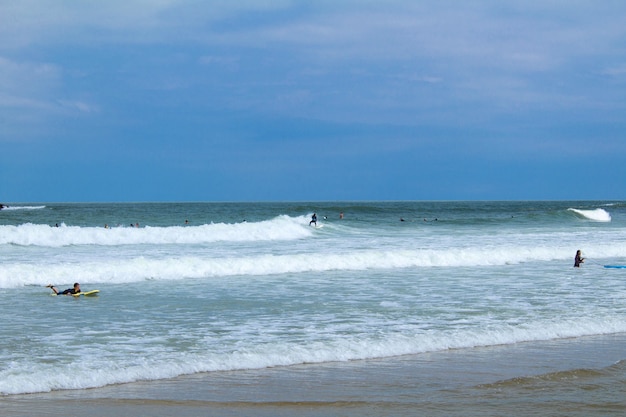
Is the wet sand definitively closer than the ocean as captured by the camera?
Yes

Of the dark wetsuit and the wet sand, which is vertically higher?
the dark wetsuit

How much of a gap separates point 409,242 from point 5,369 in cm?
2571

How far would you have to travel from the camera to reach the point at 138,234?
3569 centimetres

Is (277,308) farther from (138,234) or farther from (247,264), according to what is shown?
(138,234)

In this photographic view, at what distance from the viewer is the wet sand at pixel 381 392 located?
6910 mm

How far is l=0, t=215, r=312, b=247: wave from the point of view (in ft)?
105

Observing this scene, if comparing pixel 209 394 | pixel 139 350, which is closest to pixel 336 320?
pixel 139 350

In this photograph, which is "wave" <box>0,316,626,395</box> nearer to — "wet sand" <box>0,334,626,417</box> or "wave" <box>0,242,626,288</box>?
"wet sand" <box>0,334,626,417</box>

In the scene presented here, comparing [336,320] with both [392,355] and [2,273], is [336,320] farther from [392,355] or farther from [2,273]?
[2,273]

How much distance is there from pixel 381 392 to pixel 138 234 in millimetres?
29732

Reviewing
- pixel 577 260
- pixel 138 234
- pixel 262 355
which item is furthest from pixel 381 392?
pixel 138 234

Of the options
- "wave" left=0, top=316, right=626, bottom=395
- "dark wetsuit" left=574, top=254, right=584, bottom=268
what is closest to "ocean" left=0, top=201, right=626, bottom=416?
"wave" left=0, top=316, right=626, bottom=395

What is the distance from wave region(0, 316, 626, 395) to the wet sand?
0.22 m

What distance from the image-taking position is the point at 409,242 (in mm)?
32719
